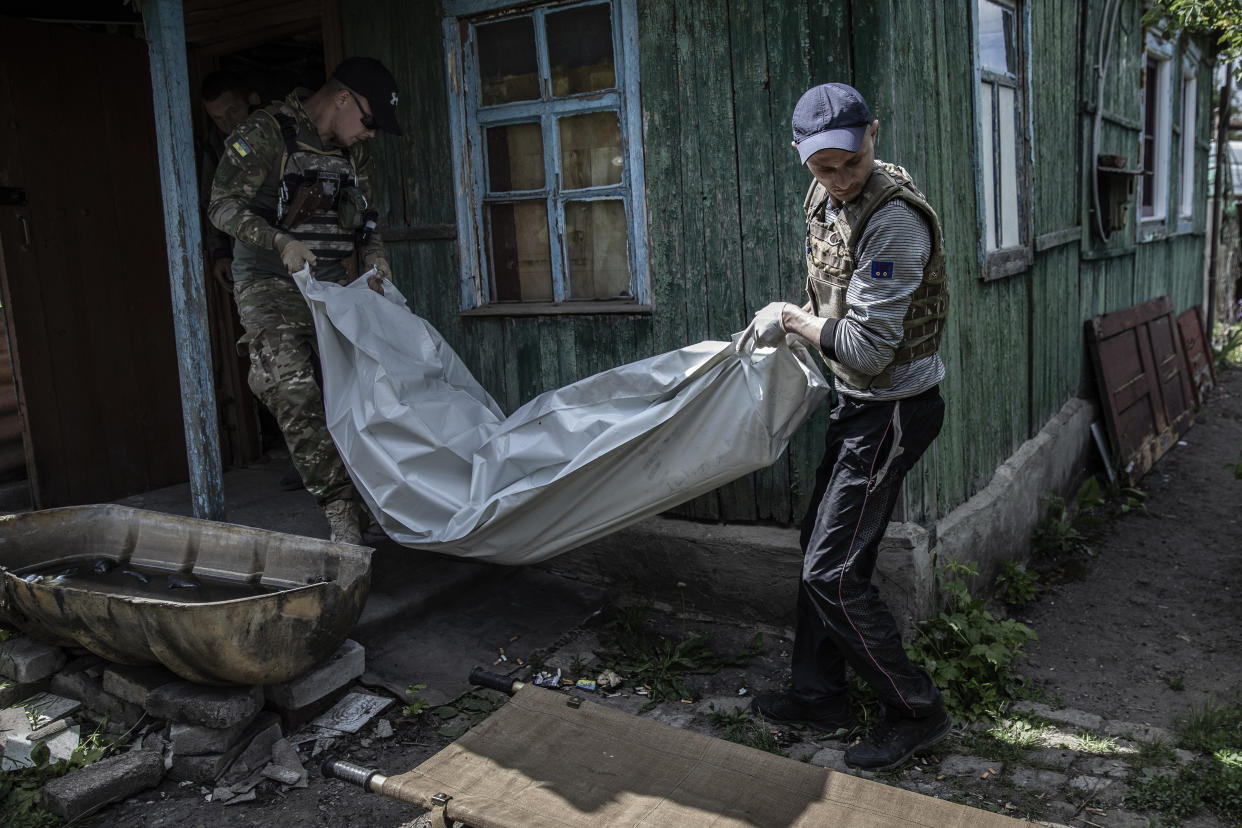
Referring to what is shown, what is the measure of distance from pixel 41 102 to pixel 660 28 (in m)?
3.28

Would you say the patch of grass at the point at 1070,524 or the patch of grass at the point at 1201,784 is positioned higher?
the patch of grass at the point at 1070,524

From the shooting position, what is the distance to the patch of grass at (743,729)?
3.17m

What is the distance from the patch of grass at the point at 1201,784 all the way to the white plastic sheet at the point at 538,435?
151 cm

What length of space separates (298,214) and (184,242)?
45cm

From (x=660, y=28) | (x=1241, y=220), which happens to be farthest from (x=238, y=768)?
(x=1241, y=220)

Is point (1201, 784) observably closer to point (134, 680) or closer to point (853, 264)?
point (853, 264)

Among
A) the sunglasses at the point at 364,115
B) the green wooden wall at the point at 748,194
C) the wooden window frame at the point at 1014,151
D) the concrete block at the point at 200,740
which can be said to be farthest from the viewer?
the wooden window frame at the point at 1014,151

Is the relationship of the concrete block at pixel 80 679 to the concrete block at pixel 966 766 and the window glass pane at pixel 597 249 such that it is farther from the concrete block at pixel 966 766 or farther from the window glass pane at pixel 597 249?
the concrete block at pixel 966 766

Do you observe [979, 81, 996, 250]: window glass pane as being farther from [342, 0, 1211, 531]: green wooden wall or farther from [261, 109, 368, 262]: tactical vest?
[261, 109, 368, 262]: tactical vest

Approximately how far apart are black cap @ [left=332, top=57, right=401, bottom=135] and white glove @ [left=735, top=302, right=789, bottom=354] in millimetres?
1847

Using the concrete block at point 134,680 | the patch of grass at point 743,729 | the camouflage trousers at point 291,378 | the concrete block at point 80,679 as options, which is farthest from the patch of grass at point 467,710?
the concrete block at point 80,679

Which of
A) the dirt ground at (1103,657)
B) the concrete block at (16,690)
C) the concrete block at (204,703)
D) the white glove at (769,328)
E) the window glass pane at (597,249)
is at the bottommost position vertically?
the dirt ground at (1103,657)

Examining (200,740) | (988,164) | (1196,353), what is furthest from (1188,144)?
(200,740)

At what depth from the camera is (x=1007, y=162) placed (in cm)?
479
